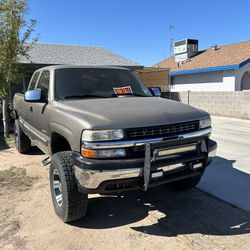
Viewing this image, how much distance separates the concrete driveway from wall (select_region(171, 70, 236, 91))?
973cm

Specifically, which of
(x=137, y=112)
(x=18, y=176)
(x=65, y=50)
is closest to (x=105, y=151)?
(x=137, y=112)

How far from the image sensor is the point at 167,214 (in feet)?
13.1

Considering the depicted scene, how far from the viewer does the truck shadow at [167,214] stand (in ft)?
11.8

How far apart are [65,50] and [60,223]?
1446cm

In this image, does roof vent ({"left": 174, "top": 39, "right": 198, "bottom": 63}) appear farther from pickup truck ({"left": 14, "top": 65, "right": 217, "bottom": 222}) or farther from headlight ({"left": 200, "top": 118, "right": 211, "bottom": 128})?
headlight ({"left": 200, "top": 118, "right": 211, "bottom": 128})

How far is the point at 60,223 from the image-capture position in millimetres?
3740

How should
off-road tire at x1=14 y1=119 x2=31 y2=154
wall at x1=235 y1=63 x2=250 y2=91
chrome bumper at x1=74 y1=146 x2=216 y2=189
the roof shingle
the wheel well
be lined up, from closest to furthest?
chrome bumper at x1=74 y1=146 x2=216 y2=189, the wheel well, off-road tire at x1=14 y1=119 x2=31 y2=154, the roof shingle, wall at x1=235 y1=63 x2=250 y2=91

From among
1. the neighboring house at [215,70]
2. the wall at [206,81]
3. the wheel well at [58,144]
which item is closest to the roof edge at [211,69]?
the neighboring house at [215,70]

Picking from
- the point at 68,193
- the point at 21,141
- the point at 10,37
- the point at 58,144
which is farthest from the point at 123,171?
the point at 10,37

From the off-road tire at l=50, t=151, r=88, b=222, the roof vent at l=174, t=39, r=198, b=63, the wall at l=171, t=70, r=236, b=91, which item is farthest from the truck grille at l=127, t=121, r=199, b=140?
the roof vent at l=174, t=39, r=198, b=63

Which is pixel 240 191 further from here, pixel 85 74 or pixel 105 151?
pixel 85 74

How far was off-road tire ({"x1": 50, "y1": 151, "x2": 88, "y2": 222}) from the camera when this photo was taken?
3457mm

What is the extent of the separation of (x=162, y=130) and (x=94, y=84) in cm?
167

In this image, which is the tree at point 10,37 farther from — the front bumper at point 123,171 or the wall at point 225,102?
the wall at point 225,102
